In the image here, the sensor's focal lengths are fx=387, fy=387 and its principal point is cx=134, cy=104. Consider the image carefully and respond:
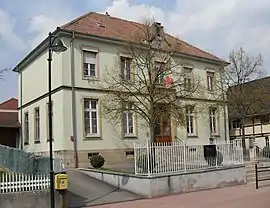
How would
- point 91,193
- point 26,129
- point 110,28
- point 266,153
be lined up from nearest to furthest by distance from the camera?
point 91,193 → point 266,153 → point 110,28 → point 26,129

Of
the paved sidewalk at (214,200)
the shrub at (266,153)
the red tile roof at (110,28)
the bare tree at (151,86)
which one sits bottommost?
the paved sidewalk at (214,200)

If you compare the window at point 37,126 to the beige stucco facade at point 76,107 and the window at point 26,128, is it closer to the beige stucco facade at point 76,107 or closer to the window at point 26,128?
the beige stucco facade at point 76,107

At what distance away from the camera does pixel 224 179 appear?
18203 millimetres

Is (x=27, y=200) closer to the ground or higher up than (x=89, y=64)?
closer to the ground

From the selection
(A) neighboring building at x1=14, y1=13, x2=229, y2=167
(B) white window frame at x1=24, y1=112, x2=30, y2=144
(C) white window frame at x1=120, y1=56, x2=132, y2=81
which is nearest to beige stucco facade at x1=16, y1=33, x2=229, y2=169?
(A) neighboring building at x1=14, y1=13, x2=229, y2=167

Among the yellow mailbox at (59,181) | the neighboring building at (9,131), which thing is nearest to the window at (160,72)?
the yellow mailbox at (59,181)

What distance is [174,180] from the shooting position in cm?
1617

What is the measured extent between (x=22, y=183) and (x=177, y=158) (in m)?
7.02

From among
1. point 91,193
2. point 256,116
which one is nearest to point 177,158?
point 91,193

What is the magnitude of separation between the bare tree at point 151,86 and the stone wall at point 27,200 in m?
7.76

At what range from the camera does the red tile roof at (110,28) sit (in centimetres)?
2388

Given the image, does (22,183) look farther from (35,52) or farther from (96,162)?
(35,52)

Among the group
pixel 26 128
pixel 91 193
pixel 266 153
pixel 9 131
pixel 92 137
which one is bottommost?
pixel 91 193

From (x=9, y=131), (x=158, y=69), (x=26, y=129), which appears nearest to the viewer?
(x=158, y=69)
